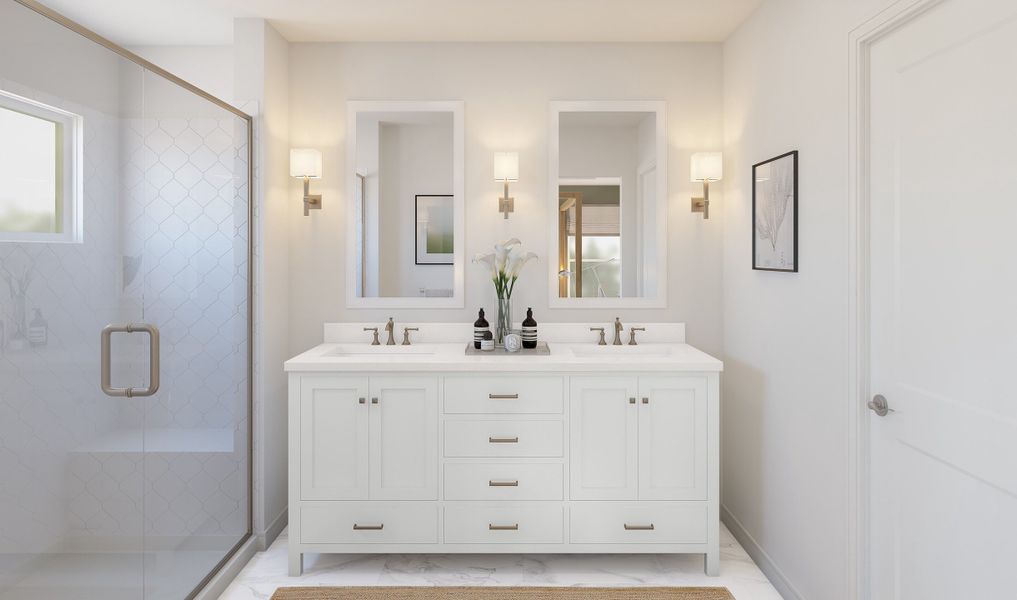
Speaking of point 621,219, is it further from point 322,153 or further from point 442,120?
point 322,153

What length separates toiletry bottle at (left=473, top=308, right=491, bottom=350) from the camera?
2.92m

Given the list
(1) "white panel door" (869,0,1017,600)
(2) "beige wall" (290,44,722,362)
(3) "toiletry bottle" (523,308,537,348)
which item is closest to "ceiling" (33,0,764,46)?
(2) "beige wall" (290,44,722,362)

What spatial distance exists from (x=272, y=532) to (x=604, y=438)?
1.69 meters

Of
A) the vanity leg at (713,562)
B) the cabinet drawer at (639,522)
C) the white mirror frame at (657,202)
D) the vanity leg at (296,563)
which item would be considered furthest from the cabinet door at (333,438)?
the vanity leg at (713,562)

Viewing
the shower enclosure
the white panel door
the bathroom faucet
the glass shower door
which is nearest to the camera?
the white panel door

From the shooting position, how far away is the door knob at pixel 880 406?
6.03 feet

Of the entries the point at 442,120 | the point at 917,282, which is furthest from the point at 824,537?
→ the point at 442,120

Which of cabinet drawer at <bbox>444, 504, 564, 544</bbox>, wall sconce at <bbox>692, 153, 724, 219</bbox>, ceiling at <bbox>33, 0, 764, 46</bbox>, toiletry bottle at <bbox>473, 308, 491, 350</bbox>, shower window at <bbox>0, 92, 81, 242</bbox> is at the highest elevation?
ceiling at <bbox>33, 0, 764, 46</bbox>

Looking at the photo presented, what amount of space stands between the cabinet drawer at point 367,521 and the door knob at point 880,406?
170 cm

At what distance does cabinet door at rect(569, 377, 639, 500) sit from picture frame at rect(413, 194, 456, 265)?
1055 millimetres

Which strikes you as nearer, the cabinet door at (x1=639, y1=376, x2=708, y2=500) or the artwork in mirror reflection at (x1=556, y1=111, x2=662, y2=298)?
the cabinet door at (x1=639, y1=376, x2=708, y2=500)

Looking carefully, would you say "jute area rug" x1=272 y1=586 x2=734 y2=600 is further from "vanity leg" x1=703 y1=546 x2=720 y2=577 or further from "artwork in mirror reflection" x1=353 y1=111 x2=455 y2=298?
"artwork in mirror reflection" x1=353 y1=111 x2=455 y2=298

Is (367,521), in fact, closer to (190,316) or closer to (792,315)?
(190,316)

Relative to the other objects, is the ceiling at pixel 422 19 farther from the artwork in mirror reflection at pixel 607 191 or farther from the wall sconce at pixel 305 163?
the wall sconce at pixel 305 163
